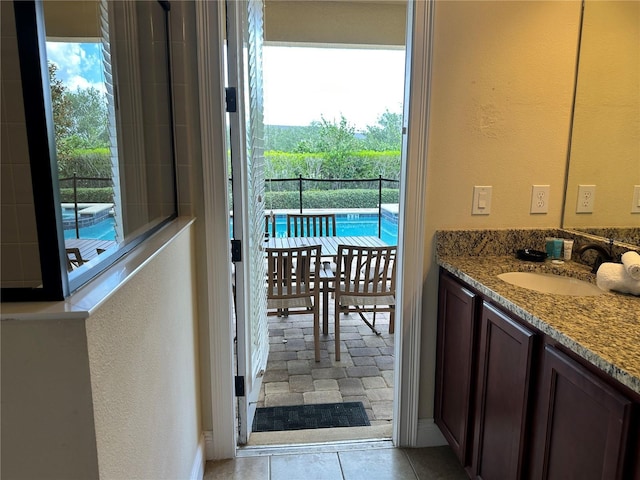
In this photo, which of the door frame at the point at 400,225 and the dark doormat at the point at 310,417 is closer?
the door frame at the point at 400,225

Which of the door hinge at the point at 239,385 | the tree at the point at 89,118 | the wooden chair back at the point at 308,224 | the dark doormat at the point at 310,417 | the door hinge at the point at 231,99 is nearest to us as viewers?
the tree at the point at 89,118

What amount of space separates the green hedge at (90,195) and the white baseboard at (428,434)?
1.69 m

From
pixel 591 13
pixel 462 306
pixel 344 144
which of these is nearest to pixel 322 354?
pixel 462 306

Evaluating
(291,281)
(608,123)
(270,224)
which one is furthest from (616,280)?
(270,224)

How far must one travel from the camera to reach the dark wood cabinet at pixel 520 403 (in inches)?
37.9

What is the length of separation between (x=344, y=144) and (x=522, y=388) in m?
5.56

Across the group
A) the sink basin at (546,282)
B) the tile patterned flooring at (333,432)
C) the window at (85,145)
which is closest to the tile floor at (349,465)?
the tile patterned flooring at (333,432)

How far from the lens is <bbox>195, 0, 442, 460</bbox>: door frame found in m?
1.71

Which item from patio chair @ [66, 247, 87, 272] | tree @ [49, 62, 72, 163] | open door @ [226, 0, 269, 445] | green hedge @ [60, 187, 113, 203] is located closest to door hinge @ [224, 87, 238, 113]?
open door @ [226, 0, 269, 445]

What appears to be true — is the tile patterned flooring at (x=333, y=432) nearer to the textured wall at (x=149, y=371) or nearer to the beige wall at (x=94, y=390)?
the textured wall at (x=149, y=371)

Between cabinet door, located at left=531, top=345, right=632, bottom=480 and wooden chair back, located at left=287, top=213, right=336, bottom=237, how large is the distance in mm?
3251

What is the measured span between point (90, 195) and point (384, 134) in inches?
229

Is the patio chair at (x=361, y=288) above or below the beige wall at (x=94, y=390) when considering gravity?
below

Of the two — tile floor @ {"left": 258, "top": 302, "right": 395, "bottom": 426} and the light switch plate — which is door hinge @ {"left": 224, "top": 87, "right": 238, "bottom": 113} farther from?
tile floor @ {"left": 258, "top": 302, "right": 395, "bottom": 426}
